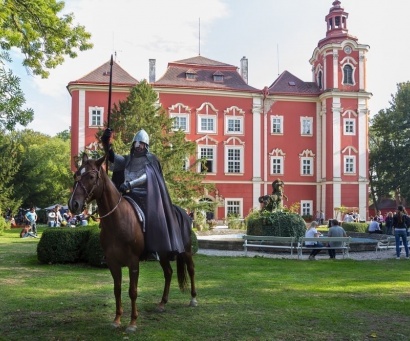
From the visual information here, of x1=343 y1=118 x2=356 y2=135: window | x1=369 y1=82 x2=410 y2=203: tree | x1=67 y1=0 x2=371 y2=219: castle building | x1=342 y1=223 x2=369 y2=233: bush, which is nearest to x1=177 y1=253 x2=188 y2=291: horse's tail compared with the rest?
x1=342 y1=223 x2=369 y2=233: bush

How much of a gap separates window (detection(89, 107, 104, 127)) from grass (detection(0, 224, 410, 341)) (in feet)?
97.0

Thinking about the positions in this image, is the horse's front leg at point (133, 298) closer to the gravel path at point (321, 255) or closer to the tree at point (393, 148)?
the gravel path at point (321, 255)

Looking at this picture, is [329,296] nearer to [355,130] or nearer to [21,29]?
[21,29]

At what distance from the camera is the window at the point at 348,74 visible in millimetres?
44750

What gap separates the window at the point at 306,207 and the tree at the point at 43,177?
21467 mm

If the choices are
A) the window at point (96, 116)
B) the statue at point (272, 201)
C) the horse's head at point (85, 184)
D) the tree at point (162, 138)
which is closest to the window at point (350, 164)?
the tree at point (162, 138)

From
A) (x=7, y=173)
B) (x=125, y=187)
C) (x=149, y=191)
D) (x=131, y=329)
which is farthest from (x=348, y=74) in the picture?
(x=131, y=329)

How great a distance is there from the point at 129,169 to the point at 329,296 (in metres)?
4.50

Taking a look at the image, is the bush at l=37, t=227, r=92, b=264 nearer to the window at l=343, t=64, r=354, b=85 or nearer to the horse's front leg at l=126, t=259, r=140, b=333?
the horse's front leg at l=126, t=259, r=140, b=333

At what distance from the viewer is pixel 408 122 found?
5312 cm

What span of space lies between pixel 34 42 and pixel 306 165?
3703 centimetres

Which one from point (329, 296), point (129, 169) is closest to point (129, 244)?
point (129, 169)

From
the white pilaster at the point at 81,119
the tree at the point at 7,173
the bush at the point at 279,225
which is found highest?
the white pilaster at the point at 81,119

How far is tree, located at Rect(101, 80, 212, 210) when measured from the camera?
103 feet
